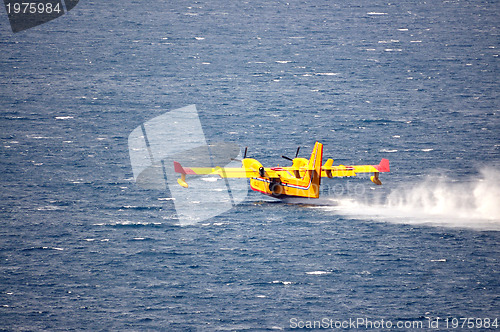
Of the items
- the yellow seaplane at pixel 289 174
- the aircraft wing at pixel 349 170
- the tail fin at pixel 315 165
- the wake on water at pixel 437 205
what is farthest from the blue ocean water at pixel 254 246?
the aircraft wing at pixel 349 170

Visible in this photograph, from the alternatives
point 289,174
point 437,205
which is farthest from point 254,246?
point 437,205

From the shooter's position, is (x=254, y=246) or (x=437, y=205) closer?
(x=254, y=246)

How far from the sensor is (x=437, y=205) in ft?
375

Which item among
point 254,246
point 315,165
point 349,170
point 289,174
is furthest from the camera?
point 254,246

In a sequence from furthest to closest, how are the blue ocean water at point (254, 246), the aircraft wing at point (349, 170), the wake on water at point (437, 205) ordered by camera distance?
the wake on water at point (437, 205)
the aircraft wing at point (349, 170)
the blue ocean water at point (254, 246)

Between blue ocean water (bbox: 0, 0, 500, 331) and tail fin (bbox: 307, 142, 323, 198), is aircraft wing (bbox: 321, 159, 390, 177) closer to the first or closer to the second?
tail fin (bbox: 307, 142, 323, 198)

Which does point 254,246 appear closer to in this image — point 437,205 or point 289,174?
point 289,174

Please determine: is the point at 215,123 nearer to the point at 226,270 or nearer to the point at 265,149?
the point at 265,149

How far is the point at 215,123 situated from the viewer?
178 meters

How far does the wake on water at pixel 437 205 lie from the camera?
109125 mm

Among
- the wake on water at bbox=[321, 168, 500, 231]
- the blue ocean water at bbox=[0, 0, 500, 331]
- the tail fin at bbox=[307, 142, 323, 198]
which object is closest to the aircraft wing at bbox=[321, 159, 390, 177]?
the tail fin at bbox=[307, 142, 323, 198]

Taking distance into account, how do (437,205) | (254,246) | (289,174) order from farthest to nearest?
(437,205)
(254,246)
(289,174)

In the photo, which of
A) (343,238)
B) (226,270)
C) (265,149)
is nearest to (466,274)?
(343,238)

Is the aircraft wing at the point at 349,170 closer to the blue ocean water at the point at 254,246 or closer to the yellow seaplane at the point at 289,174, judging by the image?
the yellow seaplane at the point at 289,174
